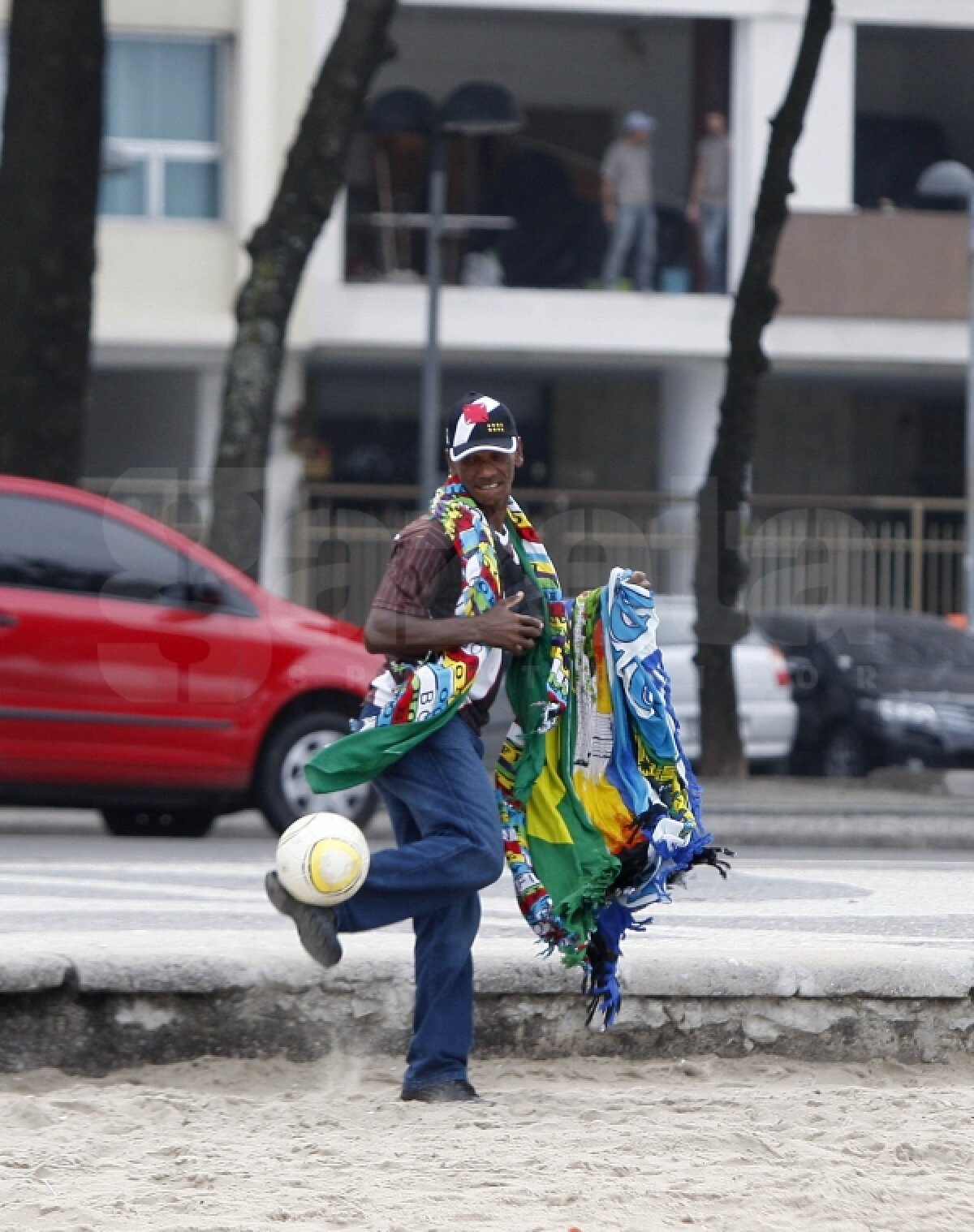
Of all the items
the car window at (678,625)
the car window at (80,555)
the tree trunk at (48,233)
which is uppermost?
the tree trunk at (48,233)

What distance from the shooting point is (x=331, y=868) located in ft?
18.0

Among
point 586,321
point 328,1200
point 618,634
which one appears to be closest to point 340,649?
point 618,634

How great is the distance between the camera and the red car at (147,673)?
11328 mm

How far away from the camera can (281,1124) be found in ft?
17.7

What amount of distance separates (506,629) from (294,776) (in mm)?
6497

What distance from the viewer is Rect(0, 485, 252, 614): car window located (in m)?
11.4

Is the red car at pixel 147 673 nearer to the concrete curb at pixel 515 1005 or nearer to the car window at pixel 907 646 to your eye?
the concrete curb at pixel 515 1005

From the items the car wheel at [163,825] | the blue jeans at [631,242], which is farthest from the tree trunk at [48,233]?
the blue jeans at [631,242]

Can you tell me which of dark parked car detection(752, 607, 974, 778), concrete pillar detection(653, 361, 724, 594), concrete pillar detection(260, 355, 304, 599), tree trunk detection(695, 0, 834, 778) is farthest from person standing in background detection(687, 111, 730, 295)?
tree trunk detection(695, 0, 834, 778)

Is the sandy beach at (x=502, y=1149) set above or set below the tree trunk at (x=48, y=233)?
below

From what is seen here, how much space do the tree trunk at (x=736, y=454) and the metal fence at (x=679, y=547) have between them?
5.96 meters

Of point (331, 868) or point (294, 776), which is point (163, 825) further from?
point (331, 868)

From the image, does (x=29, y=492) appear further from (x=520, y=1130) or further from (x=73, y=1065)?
(x=520, y=1130)

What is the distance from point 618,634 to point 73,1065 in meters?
1.82
